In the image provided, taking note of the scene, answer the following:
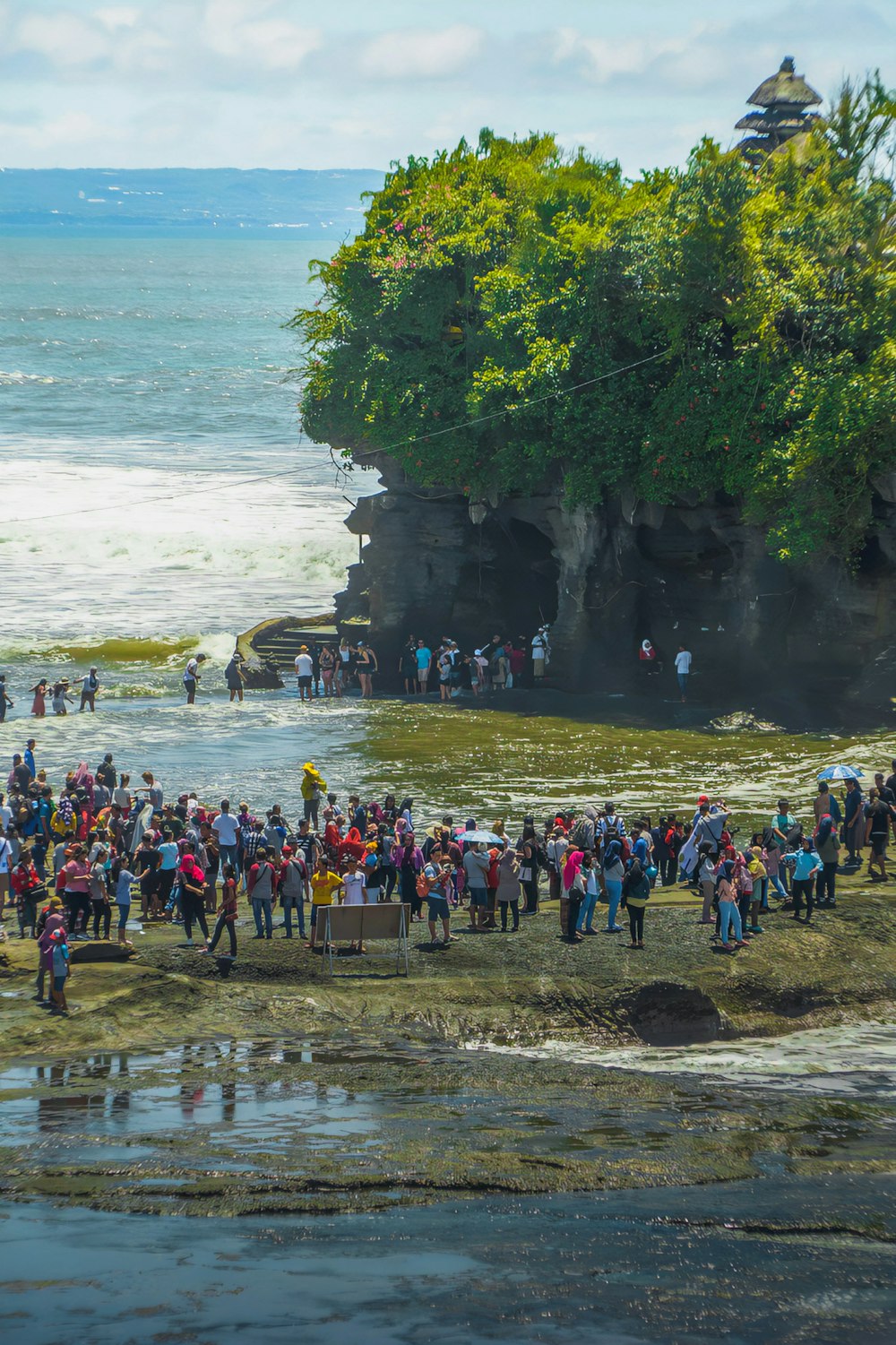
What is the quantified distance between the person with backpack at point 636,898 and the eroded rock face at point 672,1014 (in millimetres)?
1276

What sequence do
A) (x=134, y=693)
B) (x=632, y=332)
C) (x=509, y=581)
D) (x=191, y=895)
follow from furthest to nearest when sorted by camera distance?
(x=509, y=581) → (x=134, y=693) → (x=632, y=332) → (x=191, y=895)

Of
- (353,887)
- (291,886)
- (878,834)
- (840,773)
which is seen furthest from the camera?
(840,773)

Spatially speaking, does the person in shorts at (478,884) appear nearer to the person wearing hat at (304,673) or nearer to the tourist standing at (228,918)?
the tourist standing at (228,918)

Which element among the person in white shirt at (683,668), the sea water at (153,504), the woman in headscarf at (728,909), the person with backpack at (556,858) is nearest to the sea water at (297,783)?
the sea water at (153,504)

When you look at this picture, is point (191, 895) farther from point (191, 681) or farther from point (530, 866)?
point (191, 681)

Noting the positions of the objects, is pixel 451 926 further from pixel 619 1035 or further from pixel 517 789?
pixel 517 789

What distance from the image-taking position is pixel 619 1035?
18312 millimetres

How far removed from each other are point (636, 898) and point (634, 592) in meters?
19.1

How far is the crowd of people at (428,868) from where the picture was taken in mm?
20391

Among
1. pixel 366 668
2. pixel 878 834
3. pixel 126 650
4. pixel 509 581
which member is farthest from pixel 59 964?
pixel 126 650

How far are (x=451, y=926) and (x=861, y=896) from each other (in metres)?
5.65

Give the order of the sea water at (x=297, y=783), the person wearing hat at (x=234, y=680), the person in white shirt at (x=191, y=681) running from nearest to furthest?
the sea water at (x=297, y=783)
the person in white shirt at (x=191, y=681)
the person wearing hat at (x=234, y=680)

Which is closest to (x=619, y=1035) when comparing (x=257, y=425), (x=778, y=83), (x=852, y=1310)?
(x=852, y=1310)

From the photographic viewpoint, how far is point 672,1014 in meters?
18.7
